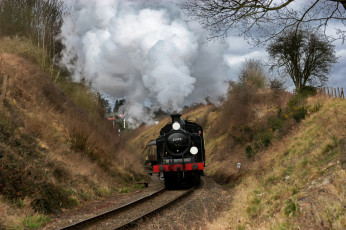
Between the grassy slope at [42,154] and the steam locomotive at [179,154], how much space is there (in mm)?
2215

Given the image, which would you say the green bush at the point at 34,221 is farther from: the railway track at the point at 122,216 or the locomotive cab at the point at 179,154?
the locomotive cab at the point at 179,154

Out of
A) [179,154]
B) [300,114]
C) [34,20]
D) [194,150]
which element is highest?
[34,20]

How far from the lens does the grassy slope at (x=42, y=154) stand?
26.0ft

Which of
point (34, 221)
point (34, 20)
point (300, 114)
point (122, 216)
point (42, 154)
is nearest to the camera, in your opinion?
point (34, 221)

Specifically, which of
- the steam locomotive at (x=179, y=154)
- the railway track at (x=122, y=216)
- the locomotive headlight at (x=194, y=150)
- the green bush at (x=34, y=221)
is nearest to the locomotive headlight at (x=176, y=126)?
the steam locomotive at (x=179, y=154)

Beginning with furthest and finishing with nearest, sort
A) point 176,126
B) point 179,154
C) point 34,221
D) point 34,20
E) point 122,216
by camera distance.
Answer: point 34,20, point 176,126, point 179,154, point 122,216, point 34,221

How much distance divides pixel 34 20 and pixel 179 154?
1705 cm

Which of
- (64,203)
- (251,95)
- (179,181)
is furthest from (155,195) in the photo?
(251,95)

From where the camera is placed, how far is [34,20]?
23594mm

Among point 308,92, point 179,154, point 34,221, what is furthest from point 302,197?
point 308,92

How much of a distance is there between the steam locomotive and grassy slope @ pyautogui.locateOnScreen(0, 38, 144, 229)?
87.2 inches

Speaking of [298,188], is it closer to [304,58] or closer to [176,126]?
[176,126]

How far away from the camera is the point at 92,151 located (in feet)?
49.8

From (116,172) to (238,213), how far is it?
10.3 m
